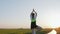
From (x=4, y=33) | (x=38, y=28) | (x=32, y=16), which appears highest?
(x=32, y=16)

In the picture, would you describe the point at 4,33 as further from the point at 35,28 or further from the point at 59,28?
the point at 35,28

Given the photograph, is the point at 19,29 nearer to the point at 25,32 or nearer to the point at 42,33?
the point at 25,32

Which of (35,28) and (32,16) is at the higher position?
(32,16)

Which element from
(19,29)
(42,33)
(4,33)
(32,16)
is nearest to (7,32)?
(4,33)

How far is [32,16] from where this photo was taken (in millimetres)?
1987

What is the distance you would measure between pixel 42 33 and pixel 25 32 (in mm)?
568

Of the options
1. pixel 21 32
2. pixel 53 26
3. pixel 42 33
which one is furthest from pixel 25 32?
pixel 53 26

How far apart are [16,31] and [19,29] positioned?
0.39 ft

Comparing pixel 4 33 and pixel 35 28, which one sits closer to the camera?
pixel 35 28

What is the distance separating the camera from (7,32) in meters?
4.74

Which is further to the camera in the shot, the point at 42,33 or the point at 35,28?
the point at 42,33

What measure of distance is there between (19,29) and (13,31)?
212mm

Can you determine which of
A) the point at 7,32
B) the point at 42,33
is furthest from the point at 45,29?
the point at 7,32

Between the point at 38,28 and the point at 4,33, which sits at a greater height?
the point at 38,28
